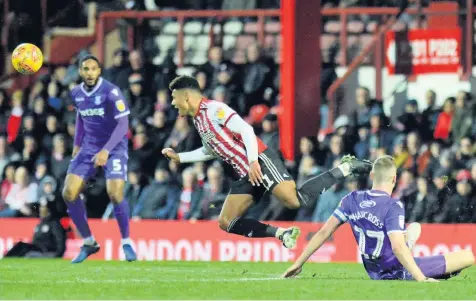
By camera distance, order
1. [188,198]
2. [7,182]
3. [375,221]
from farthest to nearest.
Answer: [7,182], [188,198], [375,221]

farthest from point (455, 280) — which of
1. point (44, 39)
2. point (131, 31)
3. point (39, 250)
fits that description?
point (44, 39)

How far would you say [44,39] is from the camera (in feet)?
84.0

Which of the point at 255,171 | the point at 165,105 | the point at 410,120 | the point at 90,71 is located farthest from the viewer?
the point at 165,105

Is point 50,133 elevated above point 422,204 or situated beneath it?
elevated above

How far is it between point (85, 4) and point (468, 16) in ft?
26.2

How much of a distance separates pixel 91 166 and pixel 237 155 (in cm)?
273

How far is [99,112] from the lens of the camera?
1538cm

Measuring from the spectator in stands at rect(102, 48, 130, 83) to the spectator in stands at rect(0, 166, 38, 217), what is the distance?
2.42 m

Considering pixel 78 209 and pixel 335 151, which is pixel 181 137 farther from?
pixel 78 209

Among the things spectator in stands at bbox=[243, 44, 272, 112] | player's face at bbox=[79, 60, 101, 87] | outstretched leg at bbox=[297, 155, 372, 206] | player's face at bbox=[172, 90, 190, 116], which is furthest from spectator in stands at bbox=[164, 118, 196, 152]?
player's face at bbox=[172, 90, 190, 116]

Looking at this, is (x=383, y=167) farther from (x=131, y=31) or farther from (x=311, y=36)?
(x=131, y=31)

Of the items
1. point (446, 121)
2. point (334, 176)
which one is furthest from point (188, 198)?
point (334, 176)

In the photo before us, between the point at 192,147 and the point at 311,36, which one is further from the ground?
the point at 311,36

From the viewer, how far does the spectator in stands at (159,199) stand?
1927cm
